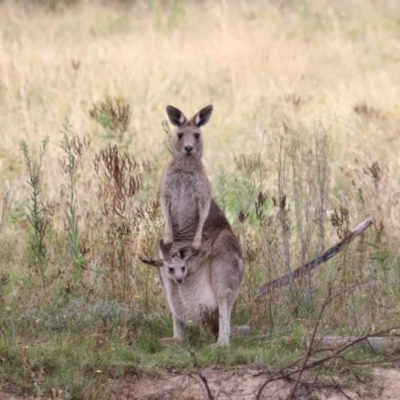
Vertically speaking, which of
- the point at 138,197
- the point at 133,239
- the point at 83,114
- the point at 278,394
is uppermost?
the point at 83,114

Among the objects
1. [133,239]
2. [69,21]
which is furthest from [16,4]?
[133,239]

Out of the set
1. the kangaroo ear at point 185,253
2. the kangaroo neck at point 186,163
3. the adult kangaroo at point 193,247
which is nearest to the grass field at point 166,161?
the adult kangaroo at point 193,247

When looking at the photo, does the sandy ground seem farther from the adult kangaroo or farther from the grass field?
the adult kangaroo

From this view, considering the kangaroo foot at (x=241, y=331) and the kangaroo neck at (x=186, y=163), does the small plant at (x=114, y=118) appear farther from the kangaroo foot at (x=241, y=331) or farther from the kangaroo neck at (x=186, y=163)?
the kangaroo foot at (x=241, y=331)

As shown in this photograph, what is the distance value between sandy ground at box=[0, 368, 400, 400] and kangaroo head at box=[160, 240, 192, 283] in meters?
0.78

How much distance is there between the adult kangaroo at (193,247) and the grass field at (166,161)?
25cm

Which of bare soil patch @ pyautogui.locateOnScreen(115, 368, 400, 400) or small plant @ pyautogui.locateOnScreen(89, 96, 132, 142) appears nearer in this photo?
bare soil patch @ pyautogui.locateOnScreen(115, 368, 400, 400)

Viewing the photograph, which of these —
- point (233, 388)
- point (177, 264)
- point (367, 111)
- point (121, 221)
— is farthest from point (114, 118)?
point (233, 388)

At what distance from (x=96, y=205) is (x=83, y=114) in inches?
103

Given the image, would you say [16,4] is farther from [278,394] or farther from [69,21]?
[278,394]

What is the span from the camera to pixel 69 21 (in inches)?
614

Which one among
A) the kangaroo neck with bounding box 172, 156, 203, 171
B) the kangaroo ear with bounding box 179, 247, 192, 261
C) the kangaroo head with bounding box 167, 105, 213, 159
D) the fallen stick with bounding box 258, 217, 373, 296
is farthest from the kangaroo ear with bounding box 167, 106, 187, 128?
the fallen stick with bounding box 258, 217, 373, 296

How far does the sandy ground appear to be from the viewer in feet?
17.9

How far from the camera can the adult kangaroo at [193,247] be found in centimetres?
634
